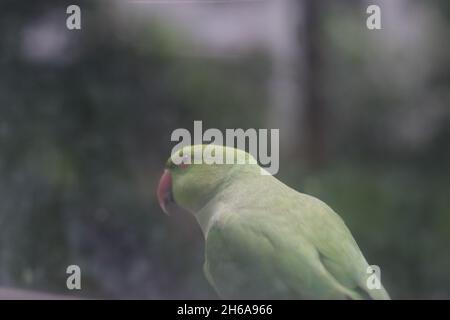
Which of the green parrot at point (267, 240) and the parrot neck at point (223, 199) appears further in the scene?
the parrot neck at point (223, 199)

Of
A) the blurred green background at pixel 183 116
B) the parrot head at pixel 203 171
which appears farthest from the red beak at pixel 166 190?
the blurred green background at pixel 183 116

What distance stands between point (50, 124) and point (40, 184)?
17 centimetres

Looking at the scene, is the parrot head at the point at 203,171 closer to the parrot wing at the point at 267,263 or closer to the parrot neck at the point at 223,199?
the parrot neck at the point at 223,199

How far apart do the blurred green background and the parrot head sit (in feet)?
1.31

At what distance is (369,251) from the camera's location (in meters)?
1.73

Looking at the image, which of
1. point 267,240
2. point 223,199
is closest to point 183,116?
point 223,199

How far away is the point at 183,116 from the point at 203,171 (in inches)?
20.1

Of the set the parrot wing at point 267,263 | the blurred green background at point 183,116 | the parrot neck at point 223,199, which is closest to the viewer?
the parrot wing at point 267,263

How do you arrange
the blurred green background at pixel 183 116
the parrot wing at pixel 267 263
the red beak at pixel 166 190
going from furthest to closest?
the blurred green background at pixel 183 116 → the red beak at pixel 166 190 → the parrot wing at pixel 267 263

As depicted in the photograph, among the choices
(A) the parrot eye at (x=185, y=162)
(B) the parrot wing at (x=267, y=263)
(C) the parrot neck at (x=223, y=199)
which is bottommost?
(B) the parrot wing at (x=267, y=263)

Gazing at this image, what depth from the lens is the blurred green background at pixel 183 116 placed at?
5.92ft

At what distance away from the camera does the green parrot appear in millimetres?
1173
